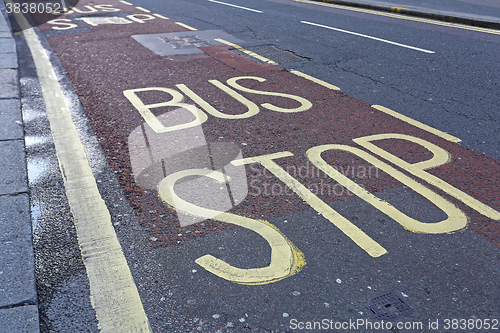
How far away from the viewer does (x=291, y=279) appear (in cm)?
242

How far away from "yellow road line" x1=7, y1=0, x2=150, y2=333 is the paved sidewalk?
0.29 metres

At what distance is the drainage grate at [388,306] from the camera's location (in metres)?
2.18

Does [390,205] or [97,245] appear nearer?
[97,245]

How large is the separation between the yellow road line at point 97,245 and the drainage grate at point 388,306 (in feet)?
3.85

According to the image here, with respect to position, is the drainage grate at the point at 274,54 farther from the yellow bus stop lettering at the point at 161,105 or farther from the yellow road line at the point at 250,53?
the yellow bus stop lettering at the point at 161,105

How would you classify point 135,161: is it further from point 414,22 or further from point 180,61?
point 414,22

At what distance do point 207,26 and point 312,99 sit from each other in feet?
19.2

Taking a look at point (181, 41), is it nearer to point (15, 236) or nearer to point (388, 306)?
point (15, 236)

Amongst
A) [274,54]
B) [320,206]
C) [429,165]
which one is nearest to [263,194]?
[320,206]

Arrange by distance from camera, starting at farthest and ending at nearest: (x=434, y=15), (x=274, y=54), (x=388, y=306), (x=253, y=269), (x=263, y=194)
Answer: (x=434, y=15) → (x=274, y=54) → (x=263, y=194) → (x=253, y=269) → (x=388, y=306)

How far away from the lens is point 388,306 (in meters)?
2.23

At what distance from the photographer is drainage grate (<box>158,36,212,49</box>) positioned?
814 cm

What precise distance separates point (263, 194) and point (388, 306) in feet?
4.27

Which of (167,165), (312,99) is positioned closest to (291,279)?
(167,165)
